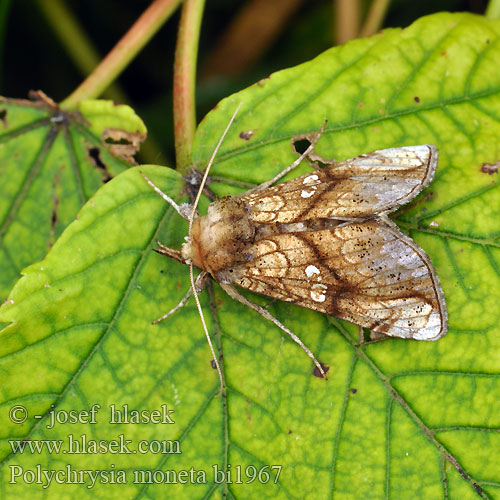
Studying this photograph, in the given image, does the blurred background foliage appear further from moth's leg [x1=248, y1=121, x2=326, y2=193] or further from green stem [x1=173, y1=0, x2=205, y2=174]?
moth's leg [x1=248, y1=121, x2=326, y2=193]

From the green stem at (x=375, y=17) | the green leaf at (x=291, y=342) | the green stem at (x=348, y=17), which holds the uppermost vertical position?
the green stem at (x=348, y=17)

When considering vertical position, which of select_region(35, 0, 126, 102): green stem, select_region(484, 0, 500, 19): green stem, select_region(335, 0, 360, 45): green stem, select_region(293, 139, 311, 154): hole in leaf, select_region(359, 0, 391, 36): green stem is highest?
select_region(35, 0, 126, 102): green stem

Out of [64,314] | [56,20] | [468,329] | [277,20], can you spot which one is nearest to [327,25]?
[277,20]

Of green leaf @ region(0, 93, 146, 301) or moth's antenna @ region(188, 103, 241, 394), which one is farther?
green leaf @ region(0, 93, 146, 301)

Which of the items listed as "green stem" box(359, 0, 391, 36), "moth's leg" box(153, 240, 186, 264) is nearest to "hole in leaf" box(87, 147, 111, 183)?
"moth's leg" box(153, 240, 186, 264)

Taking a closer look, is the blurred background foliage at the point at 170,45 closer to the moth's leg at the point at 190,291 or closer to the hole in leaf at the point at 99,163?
the hole in leaf at the point at 99,163

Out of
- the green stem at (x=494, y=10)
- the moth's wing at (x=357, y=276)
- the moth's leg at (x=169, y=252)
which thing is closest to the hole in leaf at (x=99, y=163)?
the moth's leg at (x=169, y=252)

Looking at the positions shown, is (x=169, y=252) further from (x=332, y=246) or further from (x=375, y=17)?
(x=375, y=17)

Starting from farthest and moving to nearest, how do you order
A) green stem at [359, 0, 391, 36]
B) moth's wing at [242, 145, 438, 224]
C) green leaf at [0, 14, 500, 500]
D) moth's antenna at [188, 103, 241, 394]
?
1. green stem at [359, 0, 391, 36]
2. moth's wing at [242, 145, 438, 224]
3. moth's antenna at [188, 103, 241, 394]
4. green leaf at [0, 14, 500, 500]
